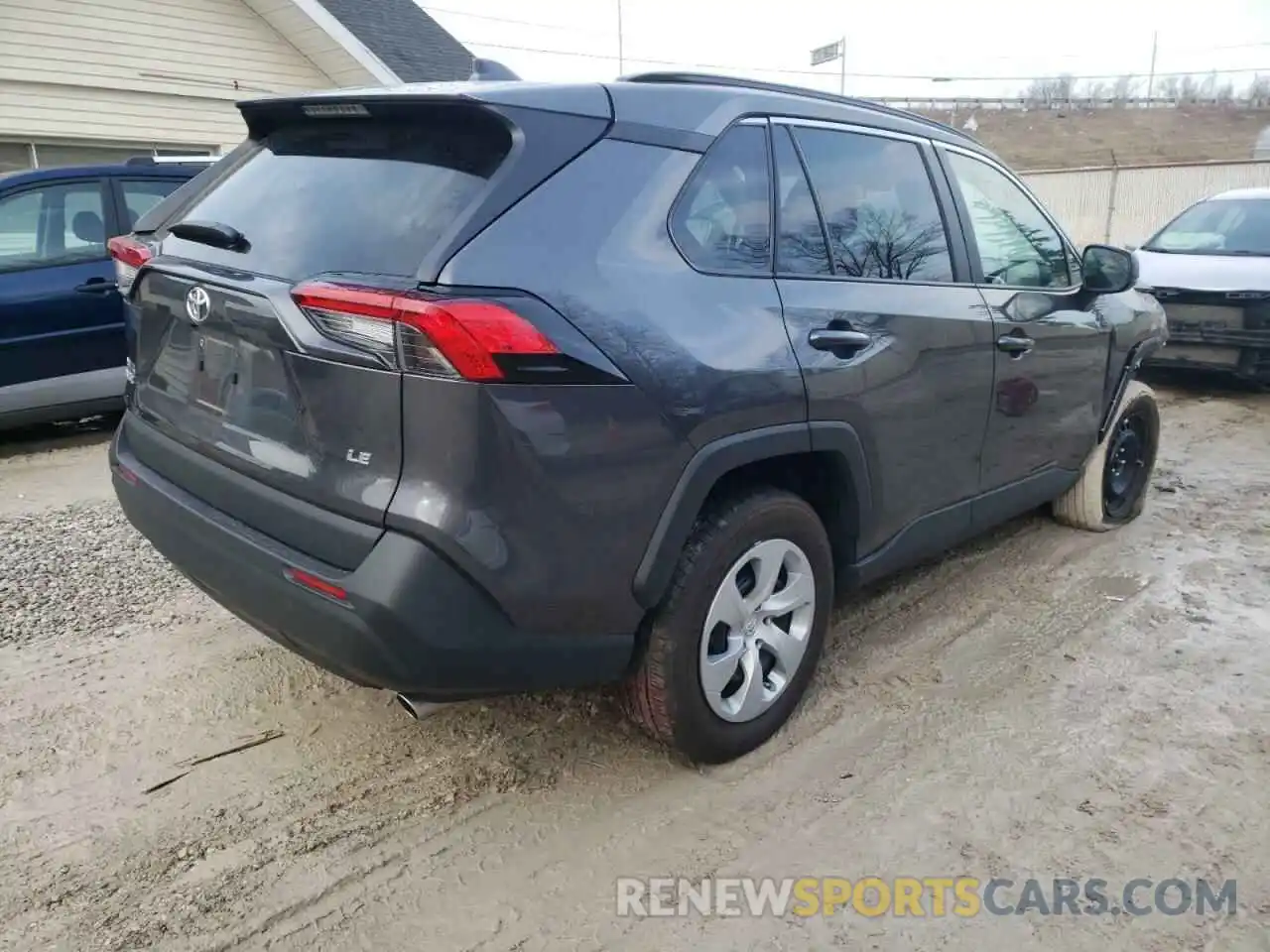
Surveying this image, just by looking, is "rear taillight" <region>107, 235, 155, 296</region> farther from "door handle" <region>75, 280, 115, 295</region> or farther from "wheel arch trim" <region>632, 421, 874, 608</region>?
"door handle" <region>75, 280, 115, 295</region>

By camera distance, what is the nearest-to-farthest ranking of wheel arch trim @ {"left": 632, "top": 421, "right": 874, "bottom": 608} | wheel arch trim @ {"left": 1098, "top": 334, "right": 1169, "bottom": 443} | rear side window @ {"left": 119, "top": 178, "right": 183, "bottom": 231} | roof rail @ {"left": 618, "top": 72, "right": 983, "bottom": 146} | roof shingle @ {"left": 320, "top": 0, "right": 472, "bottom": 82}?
wheel arch trim @ {"left": 632, "top": 421, "right": 874, "bottom": 608}, roof rail @ {"left": 618, "top": 72, "right": 983, "bottom": 146}, wheel arch trim @ {"left": 1098, "top": 334, "right": 1169, "bottom": 443}, rear side window @ {"left": 119, "top": 178, "right": 183, "bottom": 231}, roof shingle @ {"left": 320, "top": 0, "right": 472, "bottom": 82}

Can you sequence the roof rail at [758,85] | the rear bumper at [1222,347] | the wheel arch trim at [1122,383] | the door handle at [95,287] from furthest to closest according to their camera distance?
the rear bumper at [1222,347], the door handle at [95,287], the wheel arch trim at [1122,383], the roof rail at [758,85]

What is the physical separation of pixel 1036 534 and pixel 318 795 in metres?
3.75

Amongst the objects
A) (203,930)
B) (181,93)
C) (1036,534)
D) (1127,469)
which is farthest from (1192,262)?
(181,93)

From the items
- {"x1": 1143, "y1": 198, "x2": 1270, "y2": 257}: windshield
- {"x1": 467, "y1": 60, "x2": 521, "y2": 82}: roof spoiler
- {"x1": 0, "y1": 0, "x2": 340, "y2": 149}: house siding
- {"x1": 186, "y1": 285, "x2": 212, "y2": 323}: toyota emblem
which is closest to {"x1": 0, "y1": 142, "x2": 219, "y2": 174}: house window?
{"x1": 0, "y1": 0, "x2": 340, "y2": 149}: house siding

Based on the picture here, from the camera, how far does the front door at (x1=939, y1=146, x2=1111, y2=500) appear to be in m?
3.69

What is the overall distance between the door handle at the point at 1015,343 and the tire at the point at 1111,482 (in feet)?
3.77

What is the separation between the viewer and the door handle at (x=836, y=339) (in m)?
2.84

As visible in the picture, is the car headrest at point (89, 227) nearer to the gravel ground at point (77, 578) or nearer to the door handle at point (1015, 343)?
the gravel ground at point (77, 578)

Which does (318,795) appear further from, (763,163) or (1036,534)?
(1036,534)

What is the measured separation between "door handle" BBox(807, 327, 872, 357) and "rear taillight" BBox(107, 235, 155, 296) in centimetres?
200

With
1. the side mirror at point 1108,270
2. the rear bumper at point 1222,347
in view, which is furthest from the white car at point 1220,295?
the side mirror at point 1108,270

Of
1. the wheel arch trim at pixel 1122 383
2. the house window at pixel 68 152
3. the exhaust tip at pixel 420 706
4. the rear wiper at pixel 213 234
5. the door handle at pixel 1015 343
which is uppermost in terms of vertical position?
the house window at pixel 68 152

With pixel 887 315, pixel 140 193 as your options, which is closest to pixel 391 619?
pixel 887 315
